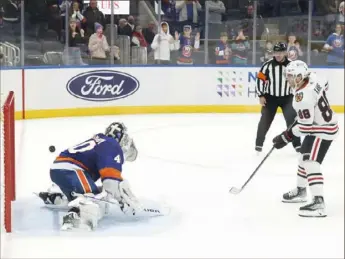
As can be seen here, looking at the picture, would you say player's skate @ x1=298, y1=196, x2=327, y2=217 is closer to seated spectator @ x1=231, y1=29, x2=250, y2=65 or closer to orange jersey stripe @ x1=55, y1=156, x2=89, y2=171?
orange jersey stripe @ x1=55, y1=156, x2=89, y2=171

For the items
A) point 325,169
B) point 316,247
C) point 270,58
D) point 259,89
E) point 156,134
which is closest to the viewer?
point 270,58

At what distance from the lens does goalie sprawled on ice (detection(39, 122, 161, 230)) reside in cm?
252

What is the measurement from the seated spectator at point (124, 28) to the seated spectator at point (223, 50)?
0.20m

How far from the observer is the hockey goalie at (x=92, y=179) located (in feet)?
8.27

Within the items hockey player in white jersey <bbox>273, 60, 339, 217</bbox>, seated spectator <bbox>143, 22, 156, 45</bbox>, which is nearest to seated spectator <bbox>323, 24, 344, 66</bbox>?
seated spectator <bbox>143, 22, 156, 45</bbox>

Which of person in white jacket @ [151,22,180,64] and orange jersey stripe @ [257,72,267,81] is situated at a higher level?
person in white jacket @ [151,22,180,64]

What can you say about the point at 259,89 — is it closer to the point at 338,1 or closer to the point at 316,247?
the point at 338,1

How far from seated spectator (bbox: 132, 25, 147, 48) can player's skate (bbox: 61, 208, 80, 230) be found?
110cm

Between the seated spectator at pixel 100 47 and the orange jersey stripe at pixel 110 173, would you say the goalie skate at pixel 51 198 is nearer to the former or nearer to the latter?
Result: the orange jersey stripe at pixel 110 173

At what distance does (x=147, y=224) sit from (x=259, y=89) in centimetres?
118

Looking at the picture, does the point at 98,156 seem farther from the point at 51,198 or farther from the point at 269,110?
the point at 269,110

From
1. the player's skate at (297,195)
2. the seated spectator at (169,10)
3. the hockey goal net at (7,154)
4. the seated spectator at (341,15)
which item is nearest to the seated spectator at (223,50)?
the seated spectator at (169,10)

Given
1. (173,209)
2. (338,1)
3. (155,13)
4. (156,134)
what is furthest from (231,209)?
(338,1)

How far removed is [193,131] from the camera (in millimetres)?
3652
